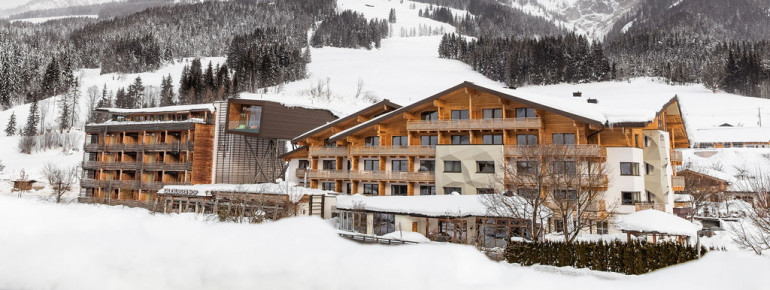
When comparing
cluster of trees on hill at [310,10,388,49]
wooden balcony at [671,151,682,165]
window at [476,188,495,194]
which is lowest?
window at [476,188,495,194]

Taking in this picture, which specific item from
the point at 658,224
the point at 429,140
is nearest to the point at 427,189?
the point at 429,140

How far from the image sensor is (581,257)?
14.5 metres

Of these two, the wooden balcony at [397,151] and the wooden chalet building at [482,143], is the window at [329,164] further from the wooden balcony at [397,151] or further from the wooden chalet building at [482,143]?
the wooden balcony at [397,151]

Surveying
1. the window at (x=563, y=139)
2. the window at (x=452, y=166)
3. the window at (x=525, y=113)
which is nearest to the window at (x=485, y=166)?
the window at (x=452, y=166)

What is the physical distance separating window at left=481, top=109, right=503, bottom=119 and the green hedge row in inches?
803

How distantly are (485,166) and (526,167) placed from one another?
413 centimetres

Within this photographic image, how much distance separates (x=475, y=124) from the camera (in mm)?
33969

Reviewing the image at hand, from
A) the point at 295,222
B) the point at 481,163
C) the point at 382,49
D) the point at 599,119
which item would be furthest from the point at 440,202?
the point at 382,49

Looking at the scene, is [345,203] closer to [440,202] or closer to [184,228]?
[440,202]

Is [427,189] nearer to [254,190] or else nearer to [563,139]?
[563,139]

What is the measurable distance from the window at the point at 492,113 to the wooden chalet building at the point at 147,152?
103 ft

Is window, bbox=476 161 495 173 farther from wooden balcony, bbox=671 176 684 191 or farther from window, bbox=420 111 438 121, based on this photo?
wooden balcony, bbox=671 176 684 191

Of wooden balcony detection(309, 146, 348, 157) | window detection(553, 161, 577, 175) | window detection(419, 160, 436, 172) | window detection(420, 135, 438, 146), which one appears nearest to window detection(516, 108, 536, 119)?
window detection(553, 161, 577, 175)

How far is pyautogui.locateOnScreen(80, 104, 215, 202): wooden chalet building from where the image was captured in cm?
4875
